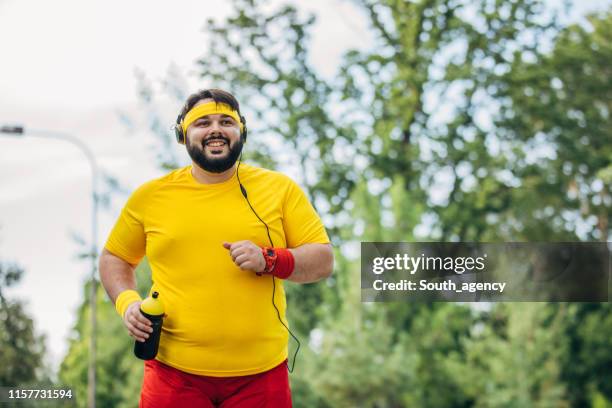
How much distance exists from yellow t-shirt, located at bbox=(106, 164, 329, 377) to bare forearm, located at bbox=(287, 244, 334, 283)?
0.05 metres

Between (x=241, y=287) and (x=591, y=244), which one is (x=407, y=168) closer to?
(x=591, y=244)

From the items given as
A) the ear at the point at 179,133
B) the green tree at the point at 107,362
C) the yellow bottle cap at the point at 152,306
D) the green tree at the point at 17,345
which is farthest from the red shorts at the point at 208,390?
the green tree at the point at 17,345

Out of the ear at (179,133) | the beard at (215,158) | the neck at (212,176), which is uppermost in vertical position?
the ear at (179,133)

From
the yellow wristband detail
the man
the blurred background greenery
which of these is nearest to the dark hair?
the man

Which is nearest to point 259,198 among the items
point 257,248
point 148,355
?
point 257,248

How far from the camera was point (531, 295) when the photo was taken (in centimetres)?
1903

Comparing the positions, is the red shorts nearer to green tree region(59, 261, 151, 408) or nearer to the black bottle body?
the black bottle body

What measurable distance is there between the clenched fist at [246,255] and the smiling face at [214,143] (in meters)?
0.33

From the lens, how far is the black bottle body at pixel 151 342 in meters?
2.94

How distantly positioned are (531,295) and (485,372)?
6.06ft

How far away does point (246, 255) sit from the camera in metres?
2.83

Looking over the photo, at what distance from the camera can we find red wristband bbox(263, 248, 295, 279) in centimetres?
293

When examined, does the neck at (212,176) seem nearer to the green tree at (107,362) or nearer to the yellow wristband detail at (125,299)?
the yellow wristband detail at (125,299)

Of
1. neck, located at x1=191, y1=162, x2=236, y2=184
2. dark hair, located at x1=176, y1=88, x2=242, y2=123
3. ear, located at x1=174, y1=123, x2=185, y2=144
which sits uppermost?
dark hair, located at x1=176, y1=88, x2=242, y2=123
